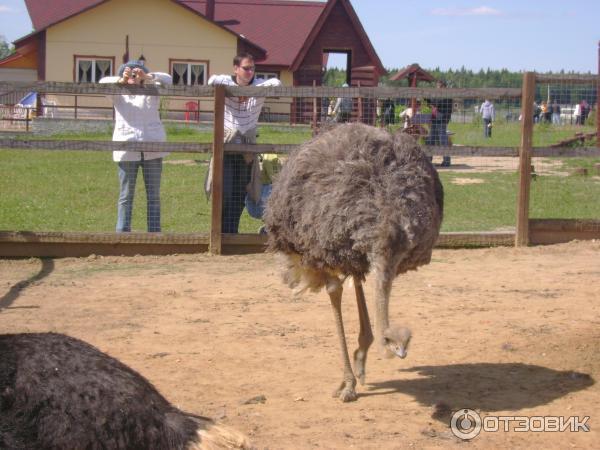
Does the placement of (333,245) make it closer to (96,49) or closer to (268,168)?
(268,168)

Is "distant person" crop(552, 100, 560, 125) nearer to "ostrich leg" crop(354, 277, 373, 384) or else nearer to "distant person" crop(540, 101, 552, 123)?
"distant person" crop(540, 101, 552, 123)

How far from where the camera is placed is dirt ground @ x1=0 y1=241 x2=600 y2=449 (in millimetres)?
5051

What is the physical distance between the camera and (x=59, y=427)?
8.80ft

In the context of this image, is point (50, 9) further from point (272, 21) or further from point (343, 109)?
point (343, 109)

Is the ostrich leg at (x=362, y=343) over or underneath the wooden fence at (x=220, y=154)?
underneath

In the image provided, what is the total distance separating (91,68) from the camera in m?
35.5

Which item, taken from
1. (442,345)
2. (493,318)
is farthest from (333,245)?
(493,318)

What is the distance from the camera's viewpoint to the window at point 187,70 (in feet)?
119

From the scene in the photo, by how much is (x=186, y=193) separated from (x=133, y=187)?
4415 mm

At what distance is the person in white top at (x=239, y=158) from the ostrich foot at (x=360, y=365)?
4.35 metres

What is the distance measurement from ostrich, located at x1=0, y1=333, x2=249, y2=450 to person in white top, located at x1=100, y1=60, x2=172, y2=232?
6.76m

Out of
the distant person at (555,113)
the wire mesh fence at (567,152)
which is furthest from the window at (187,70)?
the distant person at (555,113)

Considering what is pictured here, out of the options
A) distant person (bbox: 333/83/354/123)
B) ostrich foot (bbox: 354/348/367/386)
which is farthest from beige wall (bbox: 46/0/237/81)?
ostrich foot (bbox: 354/348/367/386)

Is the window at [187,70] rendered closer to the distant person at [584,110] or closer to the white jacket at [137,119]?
the distant person at [584,110]
